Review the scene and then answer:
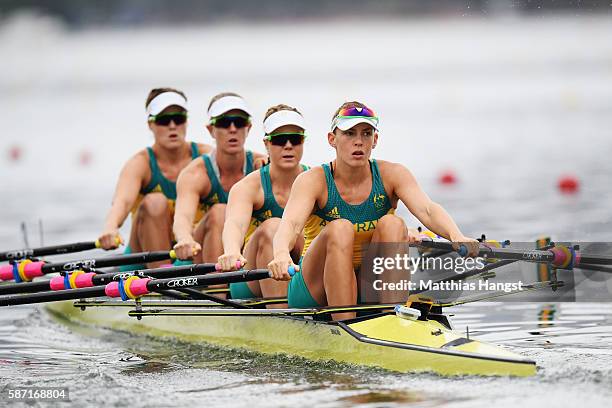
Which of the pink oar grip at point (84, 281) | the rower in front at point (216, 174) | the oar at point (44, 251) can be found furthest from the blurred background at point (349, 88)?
the pink oar grip at point (84, 281)

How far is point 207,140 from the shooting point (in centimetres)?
2397

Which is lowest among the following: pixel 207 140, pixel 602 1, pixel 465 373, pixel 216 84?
pixel 465 373

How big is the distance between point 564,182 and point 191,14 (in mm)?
28265

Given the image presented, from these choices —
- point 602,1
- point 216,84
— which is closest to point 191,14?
point 216,84

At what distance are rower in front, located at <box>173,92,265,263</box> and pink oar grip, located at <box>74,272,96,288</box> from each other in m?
0.89

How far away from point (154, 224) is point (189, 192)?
0.74 metres

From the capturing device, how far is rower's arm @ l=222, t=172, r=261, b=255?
9.10m

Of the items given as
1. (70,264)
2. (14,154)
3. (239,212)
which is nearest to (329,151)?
(14,154)

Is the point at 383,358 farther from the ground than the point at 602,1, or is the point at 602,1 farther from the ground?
the point at 602,1

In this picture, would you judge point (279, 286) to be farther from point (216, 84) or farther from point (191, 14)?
point (191, 14)

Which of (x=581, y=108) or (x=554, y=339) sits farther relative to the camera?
(x=581, y=108)

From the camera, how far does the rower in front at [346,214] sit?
8.34 meters

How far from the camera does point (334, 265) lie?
27.2 feet

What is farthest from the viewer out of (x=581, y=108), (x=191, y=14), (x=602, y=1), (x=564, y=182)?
(x=191, y=14)
